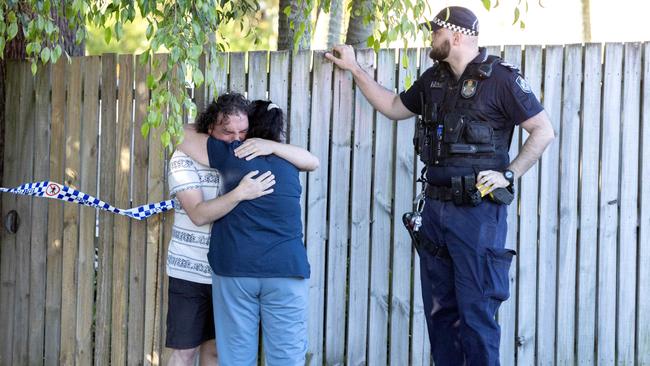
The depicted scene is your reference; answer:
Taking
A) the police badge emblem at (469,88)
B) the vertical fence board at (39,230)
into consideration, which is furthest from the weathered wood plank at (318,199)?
the vertical fence board at (39,230)

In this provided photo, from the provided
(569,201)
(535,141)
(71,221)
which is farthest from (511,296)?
(71,221)

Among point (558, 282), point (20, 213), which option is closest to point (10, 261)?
point (20, 213)

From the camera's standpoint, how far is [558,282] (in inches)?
204

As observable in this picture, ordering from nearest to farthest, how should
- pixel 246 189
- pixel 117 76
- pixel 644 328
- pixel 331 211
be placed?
1. pixel 246 189
2. pixel 644 328
3. pixel 331 211
4. pixel 117 76

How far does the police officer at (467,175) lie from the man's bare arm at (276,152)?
663mm

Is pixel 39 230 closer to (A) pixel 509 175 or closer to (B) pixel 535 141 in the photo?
(A) pixel 509 175

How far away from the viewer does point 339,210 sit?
551 cm

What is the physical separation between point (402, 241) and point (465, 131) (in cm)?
96

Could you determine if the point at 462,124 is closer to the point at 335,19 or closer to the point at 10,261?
the point at 10,261

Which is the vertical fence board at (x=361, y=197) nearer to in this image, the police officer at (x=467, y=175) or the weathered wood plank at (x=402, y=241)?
the weathered wood plank at (x=402, y=241)

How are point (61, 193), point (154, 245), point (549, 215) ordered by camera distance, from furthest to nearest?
point (61, 193), point (154, 245), point (549, 215)

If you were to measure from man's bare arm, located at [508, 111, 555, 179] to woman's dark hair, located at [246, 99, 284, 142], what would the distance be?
1299 mm

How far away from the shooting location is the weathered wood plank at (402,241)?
17.7ft

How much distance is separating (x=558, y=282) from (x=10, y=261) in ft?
12.4
